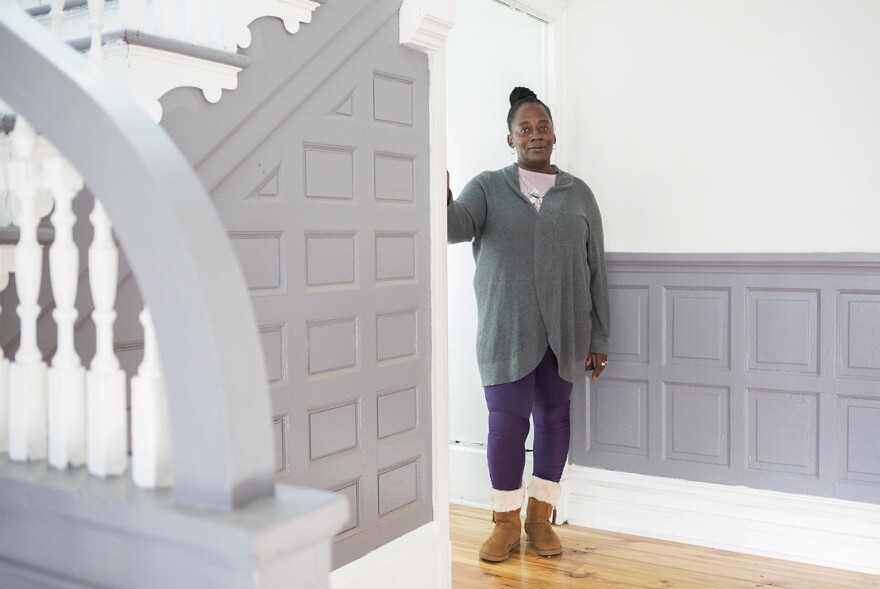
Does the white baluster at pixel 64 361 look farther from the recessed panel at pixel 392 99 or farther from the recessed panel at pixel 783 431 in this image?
the recessed panel at pixel 783 431

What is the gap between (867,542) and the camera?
3.12 m

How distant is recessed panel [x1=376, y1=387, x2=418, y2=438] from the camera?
2.58 meters

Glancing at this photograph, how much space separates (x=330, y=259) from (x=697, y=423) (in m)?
1.80

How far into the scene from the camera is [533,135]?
10.8 feet

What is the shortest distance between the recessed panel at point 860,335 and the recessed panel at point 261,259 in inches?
82.0

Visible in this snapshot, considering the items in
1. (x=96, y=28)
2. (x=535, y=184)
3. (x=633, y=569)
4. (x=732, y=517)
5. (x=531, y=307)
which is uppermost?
(x=96, y=28)

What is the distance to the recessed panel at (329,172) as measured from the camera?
7.51 ft

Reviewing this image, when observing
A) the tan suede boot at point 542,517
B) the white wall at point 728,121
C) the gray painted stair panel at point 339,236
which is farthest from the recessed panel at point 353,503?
the white wall at point 728,121

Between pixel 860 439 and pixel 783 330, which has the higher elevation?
pixel 783 330

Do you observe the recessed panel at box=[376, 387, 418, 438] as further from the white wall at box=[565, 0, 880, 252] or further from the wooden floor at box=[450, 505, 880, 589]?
the white wall at box=[565, 0, 880, 252]

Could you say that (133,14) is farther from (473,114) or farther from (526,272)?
(473,114)

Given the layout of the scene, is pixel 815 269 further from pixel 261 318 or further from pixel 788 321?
pixel 261 318

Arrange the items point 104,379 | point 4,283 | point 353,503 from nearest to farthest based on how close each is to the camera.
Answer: point 104,379
point 4,283
point 353,503

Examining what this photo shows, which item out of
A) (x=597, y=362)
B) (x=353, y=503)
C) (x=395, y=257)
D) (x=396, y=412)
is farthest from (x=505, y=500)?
(x=395, y=257)
